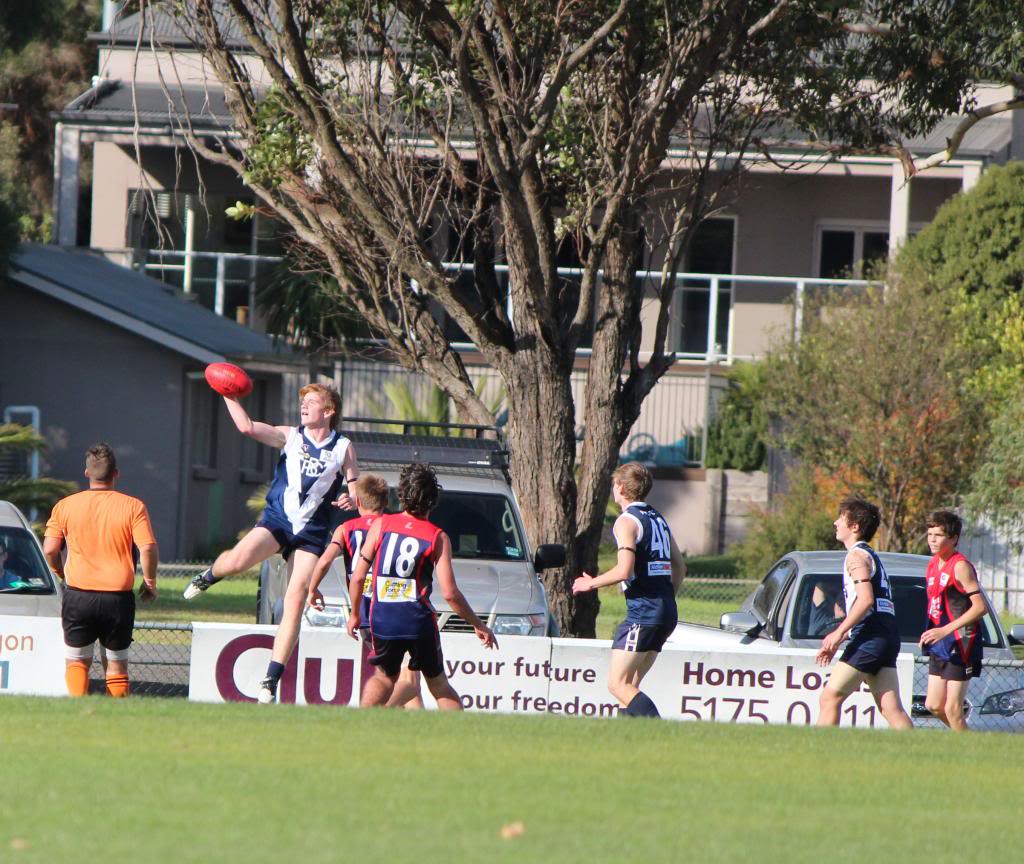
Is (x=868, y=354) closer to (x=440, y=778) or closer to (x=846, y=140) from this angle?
(x=846, y=140)

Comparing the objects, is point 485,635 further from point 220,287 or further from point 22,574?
point 220,287

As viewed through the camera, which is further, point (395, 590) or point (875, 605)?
point (875, 605)

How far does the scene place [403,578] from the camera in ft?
29.1

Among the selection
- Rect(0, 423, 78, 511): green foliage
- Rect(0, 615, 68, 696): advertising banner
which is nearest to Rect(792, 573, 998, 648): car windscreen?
Rect(0, 615, 68, 696): advertising banner

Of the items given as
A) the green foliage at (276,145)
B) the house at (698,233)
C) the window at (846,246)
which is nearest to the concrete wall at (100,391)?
the house at (698,233)

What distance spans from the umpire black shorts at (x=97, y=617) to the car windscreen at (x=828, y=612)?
15.0ft

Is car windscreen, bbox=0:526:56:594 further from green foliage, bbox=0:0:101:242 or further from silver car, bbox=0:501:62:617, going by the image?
green foliage, bbox=0:0:101:242

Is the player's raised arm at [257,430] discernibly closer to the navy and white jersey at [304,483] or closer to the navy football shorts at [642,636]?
the navy and white jersey at [304,483]

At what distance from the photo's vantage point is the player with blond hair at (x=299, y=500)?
9.41 m

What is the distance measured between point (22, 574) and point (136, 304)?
1303 centimetres

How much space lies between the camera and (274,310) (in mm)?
24141

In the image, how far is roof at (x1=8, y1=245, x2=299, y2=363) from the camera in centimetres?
2380

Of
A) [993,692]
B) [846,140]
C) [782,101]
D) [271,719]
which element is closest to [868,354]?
[846,140]

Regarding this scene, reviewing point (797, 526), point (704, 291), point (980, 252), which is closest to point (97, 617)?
point (797, 526)
